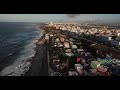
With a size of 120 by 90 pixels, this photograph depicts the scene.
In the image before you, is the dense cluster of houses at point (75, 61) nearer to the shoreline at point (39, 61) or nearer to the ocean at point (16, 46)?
the shoreline at point (39, 61)

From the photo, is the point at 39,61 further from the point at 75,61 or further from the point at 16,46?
the point at 75,61

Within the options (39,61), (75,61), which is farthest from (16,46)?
(75,61)

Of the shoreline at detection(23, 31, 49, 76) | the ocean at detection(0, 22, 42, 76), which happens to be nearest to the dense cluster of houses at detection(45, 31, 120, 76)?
the shoreline at detection(23, 31, 49, 76)

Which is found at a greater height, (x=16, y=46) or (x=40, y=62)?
(x=16, y=46)

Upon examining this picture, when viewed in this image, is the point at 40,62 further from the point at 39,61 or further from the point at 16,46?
the point at 16,46

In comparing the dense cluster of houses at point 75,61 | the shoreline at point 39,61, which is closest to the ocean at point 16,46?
the shoreline at point 39,61
